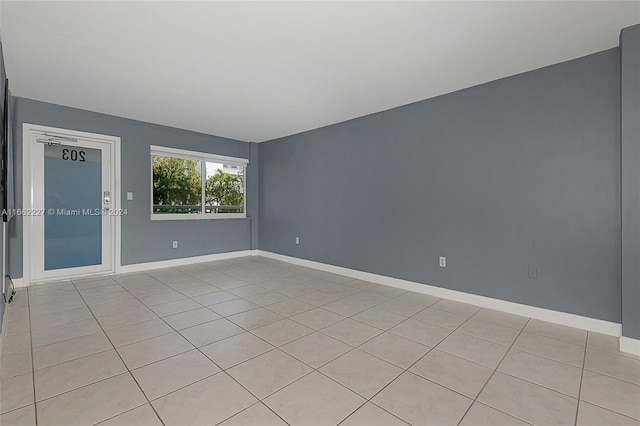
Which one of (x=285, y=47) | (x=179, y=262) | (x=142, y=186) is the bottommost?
(x=179, y=262)

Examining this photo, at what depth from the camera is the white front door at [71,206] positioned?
3949mm

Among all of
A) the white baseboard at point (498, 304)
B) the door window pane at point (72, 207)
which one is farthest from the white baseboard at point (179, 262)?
the white baseboard at point (498, 304)

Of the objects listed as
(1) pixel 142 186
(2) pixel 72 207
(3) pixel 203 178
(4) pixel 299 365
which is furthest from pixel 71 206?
(4) pixel 299 365

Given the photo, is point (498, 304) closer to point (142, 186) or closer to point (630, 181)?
point (630, 181)

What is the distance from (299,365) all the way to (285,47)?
2.56 meters

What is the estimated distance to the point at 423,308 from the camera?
3.16 m

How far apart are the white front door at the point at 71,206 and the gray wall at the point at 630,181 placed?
19.9ft

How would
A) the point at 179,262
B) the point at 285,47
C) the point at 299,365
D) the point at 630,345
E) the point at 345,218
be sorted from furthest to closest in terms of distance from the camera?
the point at 179,262, the point at 345,218, the point at 285,47, the point at 630,345, the point at 299,365

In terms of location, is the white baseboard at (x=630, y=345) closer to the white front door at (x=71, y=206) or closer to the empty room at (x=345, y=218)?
the empty room at (x=345, y=218)

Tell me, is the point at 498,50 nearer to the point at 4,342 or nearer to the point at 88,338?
the point at 88,338

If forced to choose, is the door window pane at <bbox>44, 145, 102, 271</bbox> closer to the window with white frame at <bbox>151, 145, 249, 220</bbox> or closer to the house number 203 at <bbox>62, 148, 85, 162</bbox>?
the house number 203 at <bbox>62, 148, 85, 162</bbox>

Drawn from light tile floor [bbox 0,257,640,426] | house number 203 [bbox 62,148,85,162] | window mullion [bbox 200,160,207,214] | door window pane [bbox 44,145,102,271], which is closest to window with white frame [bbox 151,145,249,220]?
window mullion [bbox 200,160,207,214]

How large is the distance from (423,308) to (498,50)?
102 inches

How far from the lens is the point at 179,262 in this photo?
205 inches
